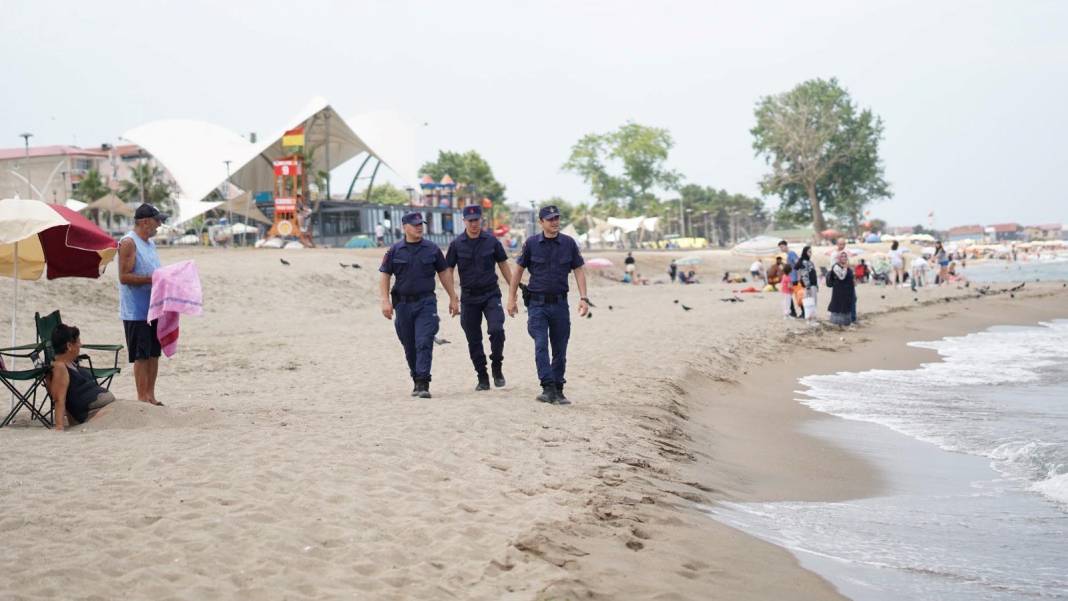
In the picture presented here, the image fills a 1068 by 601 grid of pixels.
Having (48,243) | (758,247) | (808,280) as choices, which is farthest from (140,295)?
(758,247)

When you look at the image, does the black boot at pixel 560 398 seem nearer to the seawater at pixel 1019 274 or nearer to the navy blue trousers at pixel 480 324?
the navy blue trousers at pixel 480 324

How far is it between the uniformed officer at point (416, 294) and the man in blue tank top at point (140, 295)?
192cm

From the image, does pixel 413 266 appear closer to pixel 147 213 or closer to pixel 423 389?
pixel 423 389

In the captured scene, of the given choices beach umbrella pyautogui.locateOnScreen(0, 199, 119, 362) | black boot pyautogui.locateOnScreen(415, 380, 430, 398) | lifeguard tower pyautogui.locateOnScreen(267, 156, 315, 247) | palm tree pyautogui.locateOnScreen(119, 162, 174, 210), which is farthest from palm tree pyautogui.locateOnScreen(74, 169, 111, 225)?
black boot pyautogui.locateOnScreen(415, 380, 430, 398)

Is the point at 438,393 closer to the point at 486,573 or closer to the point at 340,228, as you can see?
the point at 486,573

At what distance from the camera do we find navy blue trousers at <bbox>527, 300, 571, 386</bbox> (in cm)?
873

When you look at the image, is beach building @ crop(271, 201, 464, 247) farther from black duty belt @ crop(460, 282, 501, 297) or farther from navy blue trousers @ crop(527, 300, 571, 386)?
navy blue trousers @ crop(527, 300, 571, 386)

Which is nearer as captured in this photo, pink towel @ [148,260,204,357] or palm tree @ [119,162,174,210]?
pink towel @ [148,260,204,357]

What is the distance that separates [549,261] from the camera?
28.9ft

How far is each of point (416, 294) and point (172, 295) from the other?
209 cm

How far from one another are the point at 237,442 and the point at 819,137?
83656mm

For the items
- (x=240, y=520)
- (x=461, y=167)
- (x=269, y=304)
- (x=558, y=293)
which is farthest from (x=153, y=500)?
(x=461, y=167)

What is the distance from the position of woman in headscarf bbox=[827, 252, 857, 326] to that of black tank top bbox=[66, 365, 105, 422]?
534 inches

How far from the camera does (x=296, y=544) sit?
449cm
